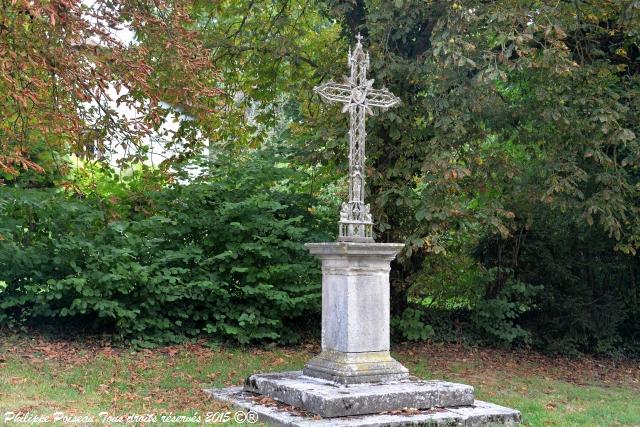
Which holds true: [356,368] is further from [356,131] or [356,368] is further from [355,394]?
[356,131]

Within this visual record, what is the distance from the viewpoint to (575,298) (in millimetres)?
15234

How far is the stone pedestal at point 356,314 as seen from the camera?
27.5ft

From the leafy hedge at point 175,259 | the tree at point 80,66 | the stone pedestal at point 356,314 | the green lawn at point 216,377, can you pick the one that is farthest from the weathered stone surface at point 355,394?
the leafy hedge at point 175,259

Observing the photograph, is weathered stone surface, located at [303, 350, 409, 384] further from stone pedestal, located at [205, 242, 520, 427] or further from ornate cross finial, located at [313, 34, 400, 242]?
ornate cross finial, located at [313, 34, 400, 242]

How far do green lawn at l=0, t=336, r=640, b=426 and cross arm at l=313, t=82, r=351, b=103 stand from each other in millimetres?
3584

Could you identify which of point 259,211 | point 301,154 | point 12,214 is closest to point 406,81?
point 301,154

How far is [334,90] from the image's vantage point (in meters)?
9.09

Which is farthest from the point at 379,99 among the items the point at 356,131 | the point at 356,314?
the point at 356,314

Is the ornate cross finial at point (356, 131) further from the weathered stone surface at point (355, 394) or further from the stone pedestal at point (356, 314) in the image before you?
the weathered stone surface at point (355, 394)

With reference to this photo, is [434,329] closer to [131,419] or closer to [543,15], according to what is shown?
[543,15]

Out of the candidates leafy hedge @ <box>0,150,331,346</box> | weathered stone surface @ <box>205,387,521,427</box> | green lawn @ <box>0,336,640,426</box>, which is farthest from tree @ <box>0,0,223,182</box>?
weathered stone surface @ <box>205,387,521,427</box>

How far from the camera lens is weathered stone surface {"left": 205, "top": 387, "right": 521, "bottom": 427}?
24.4 ft

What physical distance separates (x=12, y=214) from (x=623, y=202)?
30.7ft

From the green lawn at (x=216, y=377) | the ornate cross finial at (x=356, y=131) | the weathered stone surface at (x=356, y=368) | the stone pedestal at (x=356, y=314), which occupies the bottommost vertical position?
the green lawn at (x=216, y=377)
